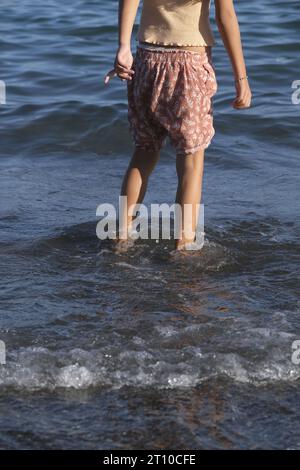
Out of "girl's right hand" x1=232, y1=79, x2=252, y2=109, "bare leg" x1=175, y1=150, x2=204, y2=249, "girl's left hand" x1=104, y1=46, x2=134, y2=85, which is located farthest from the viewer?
"bare leg" x1=175, y1=150, x2=204, y2=249

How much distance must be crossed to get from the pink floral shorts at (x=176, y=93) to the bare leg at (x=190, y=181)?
47 mm

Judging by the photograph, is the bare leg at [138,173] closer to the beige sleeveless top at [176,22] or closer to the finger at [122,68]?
the finger at [122,68]

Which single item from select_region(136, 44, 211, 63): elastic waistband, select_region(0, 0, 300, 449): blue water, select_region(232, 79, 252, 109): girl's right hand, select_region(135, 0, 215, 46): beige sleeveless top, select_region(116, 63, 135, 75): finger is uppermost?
select_region(135, 0, 215, 46): beige sleeveless top

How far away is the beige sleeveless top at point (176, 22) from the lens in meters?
4.26

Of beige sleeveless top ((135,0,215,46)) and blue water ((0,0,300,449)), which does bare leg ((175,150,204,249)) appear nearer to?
blue water ((0,0,300,449))

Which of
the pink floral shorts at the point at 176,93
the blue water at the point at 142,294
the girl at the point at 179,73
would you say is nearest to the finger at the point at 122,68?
the girl at the point at 179,73

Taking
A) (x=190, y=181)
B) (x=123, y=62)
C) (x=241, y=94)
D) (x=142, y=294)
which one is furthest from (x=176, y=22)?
(x=142, y=294)

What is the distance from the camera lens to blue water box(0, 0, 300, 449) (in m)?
3.32

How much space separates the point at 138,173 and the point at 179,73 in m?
0.59

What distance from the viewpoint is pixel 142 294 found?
14.2 feet

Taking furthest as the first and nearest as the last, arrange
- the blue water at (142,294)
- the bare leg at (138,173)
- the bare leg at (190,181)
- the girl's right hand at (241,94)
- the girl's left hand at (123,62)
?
the bare leg at (138,173) < the bare leg at (190,181) < the girl's right hand at (241,94) < the girl's left hand at (123,62) < the blue water at (142,294)

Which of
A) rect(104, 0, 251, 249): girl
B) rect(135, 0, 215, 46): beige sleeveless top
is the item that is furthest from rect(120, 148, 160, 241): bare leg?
rect(135, 0, 215, 46): beige sleeveless top

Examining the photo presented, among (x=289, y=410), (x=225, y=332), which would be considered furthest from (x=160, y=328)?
(x=289, y=410)

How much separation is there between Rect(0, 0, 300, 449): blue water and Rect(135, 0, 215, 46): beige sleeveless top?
3.46 ft
